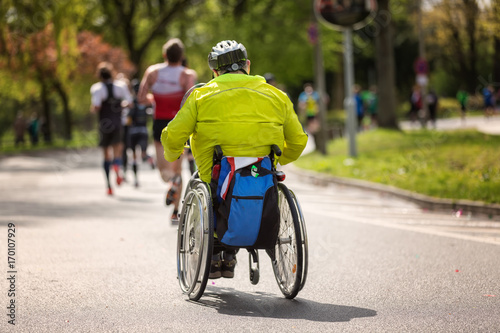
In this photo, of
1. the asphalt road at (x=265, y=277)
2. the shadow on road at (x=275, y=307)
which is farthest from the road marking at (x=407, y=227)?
the shadow on road at (x=275, y=307)

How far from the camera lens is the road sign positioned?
17219 millimetres

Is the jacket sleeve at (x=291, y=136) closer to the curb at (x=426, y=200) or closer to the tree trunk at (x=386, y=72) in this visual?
the curb at (x=426, y=200)

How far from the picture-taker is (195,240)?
217 inches

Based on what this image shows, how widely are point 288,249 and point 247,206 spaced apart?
1.76ft

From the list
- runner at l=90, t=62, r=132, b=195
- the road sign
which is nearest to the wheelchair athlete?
runner at l=90, t=62, r=132, b=195

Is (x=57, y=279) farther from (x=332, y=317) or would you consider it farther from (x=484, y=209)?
(x=484, y=209)

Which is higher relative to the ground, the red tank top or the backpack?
the red tank top

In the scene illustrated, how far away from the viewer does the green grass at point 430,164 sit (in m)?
11.8

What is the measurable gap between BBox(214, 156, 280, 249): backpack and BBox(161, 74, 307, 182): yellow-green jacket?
0.12 meters

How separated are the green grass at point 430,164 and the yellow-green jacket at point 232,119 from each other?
5972 mm

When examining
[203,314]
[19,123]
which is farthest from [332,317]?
[19,123]

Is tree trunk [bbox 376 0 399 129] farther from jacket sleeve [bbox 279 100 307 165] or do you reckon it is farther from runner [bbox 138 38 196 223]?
jacket sleeve [bbox 279 100 307 165]

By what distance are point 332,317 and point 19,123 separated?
37.3 m

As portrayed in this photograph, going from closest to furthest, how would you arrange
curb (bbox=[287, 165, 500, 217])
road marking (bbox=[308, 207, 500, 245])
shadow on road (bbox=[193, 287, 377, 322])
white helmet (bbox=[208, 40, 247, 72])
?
shadow on road (bbox=[193, 287, 377, 322]), white helmet (bbox=[208, 40, 247, 72]), road marking (bbox=[308, 207, 500, 245]), curb (bbox=[287, 165, 500, 217])
